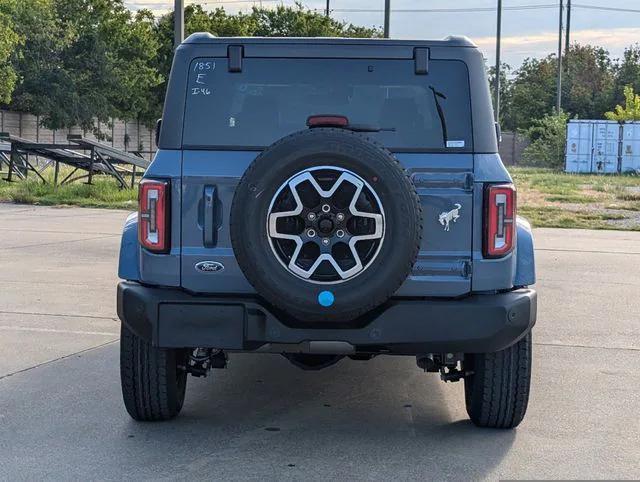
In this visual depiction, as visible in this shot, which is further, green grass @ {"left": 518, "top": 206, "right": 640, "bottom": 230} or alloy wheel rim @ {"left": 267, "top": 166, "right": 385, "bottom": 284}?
green grass @ {"left": 518, "top": 206, "right": 640, "bottom": 230}

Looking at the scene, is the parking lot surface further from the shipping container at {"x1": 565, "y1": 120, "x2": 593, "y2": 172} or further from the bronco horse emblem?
the shipping container at {"x1": 565, "y1": 120, "x2": 593, "y2": 172}

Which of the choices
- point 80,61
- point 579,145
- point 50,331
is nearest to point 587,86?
point 579,145

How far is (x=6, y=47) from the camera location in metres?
30.1

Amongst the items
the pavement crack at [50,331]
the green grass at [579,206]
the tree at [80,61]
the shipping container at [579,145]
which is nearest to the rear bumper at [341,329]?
the pavement crack at [50,331]

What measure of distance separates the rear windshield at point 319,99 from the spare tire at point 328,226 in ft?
1.68

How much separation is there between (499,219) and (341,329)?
95 cm

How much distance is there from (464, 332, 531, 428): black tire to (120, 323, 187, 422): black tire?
1586 millimetres

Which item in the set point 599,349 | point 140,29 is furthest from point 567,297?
point 140,29

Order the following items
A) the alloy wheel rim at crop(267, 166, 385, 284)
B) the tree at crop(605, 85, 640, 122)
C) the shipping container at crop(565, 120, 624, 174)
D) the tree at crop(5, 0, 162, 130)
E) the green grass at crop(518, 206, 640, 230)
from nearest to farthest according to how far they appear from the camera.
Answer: the alloy wheel rim at crop(267, 166, 385, 284) → the green grass at crop(518, 206, 640, 230) → the tree at crop(5, 0, 162, 130) → the shipping container at crop(565, 120, 624, 174) → the tree at crop(605, 85, 640, 122)

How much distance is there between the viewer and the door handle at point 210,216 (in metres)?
4.70

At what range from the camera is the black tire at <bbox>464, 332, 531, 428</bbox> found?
4.93m

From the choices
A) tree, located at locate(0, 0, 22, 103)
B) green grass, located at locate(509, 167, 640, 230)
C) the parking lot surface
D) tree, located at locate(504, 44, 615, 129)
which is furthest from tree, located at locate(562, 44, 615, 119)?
the parking lot surface

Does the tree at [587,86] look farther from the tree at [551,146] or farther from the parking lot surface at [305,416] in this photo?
the parking lot surface at [305,416]

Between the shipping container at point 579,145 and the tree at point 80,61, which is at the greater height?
the tree at point 80,61
